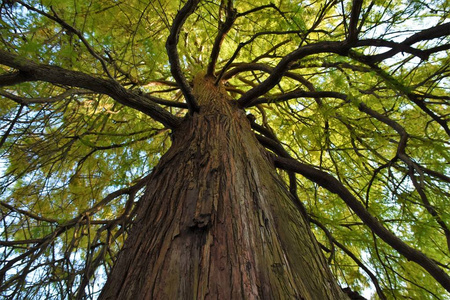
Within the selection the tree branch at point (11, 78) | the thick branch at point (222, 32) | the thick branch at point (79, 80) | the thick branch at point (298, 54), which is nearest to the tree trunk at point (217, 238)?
the thick branch at point (79, 80)

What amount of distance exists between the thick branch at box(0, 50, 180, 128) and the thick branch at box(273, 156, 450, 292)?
36.5 inches

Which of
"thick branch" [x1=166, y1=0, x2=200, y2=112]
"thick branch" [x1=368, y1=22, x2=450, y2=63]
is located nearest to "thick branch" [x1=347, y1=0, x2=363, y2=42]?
"thick branch" [x1=368, y1=22, x2=450, y2=63]

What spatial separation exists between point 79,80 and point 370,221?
75.0 inches

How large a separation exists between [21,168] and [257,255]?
2592 millimetres

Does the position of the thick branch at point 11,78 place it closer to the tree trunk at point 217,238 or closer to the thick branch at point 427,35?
the tree trunk at point 217,238

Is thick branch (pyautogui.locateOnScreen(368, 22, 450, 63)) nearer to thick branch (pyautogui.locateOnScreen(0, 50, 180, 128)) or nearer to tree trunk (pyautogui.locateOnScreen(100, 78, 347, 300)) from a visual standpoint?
tree trunk (pyautogui.locateOnScreen(100, 78, 347, 300))

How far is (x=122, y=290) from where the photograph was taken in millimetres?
835

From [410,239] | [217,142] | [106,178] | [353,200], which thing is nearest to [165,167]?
[217,142]

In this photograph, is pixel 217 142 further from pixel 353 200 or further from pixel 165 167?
pixel 353 200

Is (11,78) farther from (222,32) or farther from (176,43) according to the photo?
(222,32)

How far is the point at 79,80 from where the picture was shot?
1.37 m

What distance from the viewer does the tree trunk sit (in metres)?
0.75

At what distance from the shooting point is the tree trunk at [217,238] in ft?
2.46

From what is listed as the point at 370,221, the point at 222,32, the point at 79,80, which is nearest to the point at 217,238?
the point at 79,80
